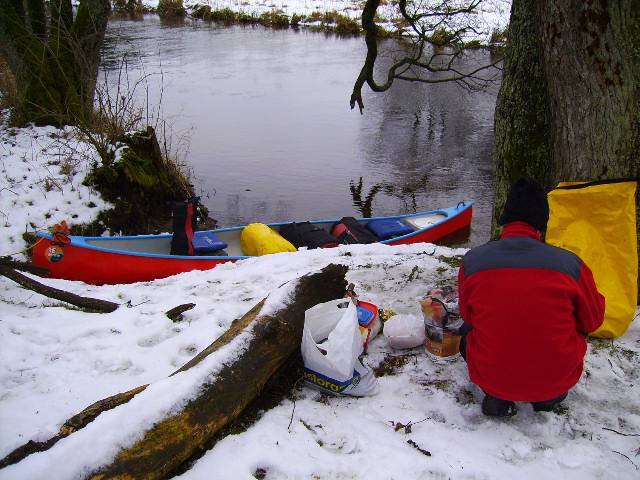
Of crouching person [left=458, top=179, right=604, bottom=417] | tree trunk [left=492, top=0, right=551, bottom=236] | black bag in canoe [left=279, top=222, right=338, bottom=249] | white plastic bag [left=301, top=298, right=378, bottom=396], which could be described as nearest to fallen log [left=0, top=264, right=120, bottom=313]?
white plastic bag [left=301, top=298, right=378, bottom=396]

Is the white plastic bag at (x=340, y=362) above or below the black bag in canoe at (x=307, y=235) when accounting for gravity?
above

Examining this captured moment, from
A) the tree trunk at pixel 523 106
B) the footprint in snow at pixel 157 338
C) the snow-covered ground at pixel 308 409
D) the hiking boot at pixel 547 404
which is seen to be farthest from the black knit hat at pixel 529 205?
the footprint in snow at pixel 157 338

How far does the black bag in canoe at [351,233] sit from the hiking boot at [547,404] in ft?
14.7

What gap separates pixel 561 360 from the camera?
2529 mm

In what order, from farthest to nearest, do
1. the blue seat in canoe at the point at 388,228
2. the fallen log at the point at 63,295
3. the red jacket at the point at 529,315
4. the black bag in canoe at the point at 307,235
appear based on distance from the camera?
the blue seat in canoe at the point at 388,228 → the black bag in canoe at the point at 307,235 → the fallen log at the point at 63,295 → the red jacket at the point at 529,315

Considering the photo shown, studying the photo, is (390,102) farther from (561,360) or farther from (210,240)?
(561,360)

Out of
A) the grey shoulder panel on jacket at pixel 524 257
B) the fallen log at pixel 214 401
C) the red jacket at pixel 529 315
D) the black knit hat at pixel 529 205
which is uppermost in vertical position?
the black knit hat at pixel 529 205

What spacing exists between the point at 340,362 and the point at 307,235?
4157mm

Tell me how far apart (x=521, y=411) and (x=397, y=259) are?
236 centimetres

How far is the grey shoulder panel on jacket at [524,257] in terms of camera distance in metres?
2.49

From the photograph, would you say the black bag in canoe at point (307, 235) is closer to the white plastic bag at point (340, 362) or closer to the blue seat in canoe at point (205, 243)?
the blue seat in canoe at point (205, 243)

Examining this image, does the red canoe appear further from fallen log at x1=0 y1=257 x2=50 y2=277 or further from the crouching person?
the crouching person

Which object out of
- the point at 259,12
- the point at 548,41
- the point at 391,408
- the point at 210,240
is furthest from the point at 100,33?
the point at 259,12

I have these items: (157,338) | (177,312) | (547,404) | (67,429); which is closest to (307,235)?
(177,312)
